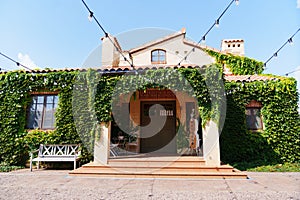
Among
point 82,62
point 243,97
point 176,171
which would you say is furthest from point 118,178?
point 243,97

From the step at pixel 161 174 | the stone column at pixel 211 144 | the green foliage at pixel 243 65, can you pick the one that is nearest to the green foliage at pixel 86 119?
the step at pixel 161 174

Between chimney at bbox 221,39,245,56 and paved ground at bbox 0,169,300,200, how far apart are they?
399 inches

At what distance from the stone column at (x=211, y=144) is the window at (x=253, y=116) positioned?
274 cm

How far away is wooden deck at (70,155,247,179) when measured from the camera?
15.8 ft

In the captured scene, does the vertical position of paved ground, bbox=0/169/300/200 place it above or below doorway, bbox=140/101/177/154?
below

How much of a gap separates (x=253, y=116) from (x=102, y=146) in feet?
18.4

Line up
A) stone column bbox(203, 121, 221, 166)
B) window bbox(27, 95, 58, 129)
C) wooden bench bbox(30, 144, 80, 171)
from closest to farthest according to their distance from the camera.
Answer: stone column bbox(203, 121, 221, 166) < wooden bench bbox(30, 144, 80, 171) < window bbox(27, 95, 58, 129)

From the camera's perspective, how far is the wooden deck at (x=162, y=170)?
4.83 m

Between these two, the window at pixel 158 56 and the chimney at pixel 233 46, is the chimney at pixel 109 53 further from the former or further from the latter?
the chimney at pixel 233 46

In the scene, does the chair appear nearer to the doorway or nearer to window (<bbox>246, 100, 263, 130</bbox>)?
the doorway

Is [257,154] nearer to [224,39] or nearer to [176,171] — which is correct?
[176,171]

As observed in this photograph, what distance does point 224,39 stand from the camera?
45.3 feet

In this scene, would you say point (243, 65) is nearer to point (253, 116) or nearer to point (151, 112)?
point (253, 116)

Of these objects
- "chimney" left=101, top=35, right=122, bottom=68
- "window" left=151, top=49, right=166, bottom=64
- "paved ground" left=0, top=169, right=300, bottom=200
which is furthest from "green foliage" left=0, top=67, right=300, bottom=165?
"window" left=151, top=49, right=166, bottom=64
